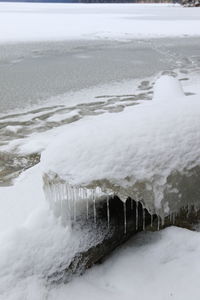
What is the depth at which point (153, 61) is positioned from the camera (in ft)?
40.5

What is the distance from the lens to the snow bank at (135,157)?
2.64 meters

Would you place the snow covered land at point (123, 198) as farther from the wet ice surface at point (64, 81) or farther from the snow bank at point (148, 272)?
the wet ice surface at point (64, 81)

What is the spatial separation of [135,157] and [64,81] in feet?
23.6

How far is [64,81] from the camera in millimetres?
9594

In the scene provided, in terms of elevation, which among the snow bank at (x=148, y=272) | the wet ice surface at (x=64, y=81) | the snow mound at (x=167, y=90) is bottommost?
the wet ice surface at (x=64, y=81)

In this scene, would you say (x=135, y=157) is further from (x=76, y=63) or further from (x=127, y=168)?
(x=76, y=63)

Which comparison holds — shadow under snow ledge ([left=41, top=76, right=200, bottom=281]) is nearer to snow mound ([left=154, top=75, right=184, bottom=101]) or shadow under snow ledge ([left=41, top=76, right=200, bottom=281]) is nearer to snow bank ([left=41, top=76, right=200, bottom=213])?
snow bank ([left=41, top=76, right=200, bottom=213])

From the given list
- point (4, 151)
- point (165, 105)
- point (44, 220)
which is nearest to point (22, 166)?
point (4, 151)

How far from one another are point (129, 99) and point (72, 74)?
9.47ft

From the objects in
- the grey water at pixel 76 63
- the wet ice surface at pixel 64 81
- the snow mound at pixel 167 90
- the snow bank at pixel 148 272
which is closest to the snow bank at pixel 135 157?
the snow bank at pixel 148 272

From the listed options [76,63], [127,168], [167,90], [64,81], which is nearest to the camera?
[127,168]

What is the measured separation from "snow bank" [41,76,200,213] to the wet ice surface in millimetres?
1818

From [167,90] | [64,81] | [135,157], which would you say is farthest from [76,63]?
[135,157]

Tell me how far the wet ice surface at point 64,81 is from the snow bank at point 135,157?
182 cm
